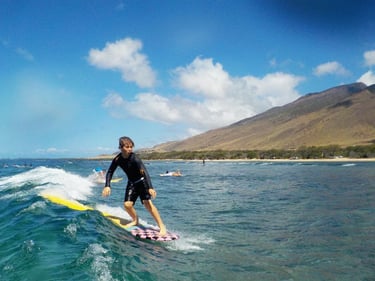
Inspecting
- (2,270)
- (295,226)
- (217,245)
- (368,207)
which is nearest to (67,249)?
(2,270)

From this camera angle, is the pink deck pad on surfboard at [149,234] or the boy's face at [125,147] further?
the pink deck pad on surfboard at [149,234]

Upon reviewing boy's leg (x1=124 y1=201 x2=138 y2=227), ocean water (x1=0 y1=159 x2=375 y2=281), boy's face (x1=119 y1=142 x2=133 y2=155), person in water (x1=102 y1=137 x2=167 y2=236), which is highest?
boy's face (x1=119 y1=142 x2=133 y2=155)

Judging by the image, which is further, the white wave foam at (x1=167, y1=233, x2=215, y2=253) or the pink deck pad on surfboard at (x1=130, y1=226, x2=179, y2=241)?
the pink deck pad on surfboard at (x1=130, y1=226, x2=179, y2=241)

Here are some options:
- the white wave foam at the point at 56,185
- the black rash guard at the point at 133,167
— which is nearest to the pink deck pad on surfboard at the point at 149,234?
the black rash guard at the point at 133,167

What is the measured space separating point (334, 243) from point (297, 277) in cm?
382

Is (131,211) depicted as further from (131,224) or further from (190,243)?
(190,243)

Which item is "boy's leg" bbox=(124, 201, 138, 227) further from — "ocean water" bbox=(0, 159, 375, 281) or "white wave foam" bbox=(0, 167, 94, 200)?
"white wave foam" bbox=(0, 167, 94, 200)

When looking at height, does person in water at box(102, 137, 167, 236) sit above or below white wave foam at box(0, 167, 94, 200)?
above

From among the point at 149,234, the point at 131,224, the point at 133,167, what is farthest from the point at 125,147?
the point at 131,224

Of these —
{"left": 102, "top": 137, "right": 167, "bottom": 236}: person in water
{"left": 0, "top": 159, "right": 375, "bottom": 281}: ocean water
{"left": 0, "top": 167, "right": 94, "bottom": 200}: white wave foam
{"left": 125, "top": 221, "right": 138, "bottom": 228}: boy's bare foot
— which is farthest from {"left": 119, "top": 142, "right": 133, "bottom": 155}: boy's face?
{"left": 0, "top": 167, "right": 94, "bottom": 200}: white wave foam

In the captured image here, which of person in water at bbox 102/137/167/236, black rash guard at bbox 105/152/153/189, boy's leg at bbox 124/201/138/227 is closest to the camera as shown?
person in water at bbox 102/137/167/236

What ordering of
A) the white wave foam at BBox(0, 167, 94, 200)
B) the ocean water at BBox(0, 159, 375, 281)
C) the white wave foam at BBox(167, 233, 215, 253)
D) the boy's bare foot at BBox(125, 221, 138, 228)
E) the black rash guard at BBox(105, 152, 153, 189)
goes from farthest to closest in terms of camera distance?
the white wave foam at BBox(0, 167, 94, 200)
the boy's bare foot at BBox(125, 221, 138, 228)
the black rash guard at BBox(105, 152, 153, 189)
the white wave foam at BBox(167, 233, 215, 253)
the ocean water at BBox(0, 159, 375, 281)

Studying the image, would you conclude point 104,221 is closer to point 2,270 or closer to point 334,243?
point 2,270

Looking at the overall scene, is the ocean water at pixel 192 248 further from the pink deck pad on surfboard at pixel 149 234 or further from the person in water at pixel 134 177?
the person in water at pixel 134 177
